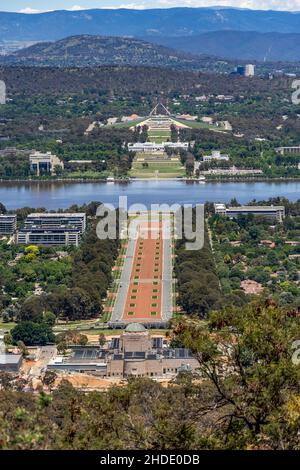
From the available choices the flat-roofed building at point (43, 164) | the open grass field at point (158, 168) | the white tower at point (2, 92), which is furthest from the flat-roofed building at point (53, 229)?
the white tower at point (2, 92)

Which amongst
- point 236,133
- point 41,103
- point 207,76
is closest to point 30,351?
point 236,133

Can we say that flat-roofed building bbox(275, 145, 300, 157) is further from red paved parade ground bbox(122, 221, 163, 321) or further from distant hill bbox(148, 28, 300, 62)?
distant hill bbox(148, 28, 300, 62)

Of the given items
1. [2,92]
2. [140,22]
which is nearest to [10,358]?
[2,92]

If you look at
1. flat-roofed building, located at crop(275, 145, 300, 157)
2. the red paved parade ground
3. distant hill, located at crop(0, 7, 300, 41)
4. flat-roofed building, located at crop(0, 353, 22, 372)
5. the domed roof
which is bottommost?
the red paved parade ground

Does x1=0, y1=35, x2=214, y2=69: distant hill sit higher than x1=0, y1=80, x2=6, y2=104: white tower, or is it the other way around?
x1=0, y1=35, x2=214, y2=69: distant hill

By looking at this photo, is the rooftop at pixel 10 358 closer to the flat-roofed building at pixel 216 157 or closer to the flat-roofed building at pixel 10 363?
the flat-roofed building at pixel 10 363

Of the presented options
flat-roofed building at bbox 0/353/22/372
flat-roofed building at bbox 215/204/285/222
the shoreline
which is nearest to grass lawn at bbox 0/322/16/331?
flat-roofed building at bbox 0/353/22/372

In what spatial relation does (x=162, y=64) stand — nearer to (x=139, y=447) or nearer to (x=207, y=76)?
(x=207, y=76)
